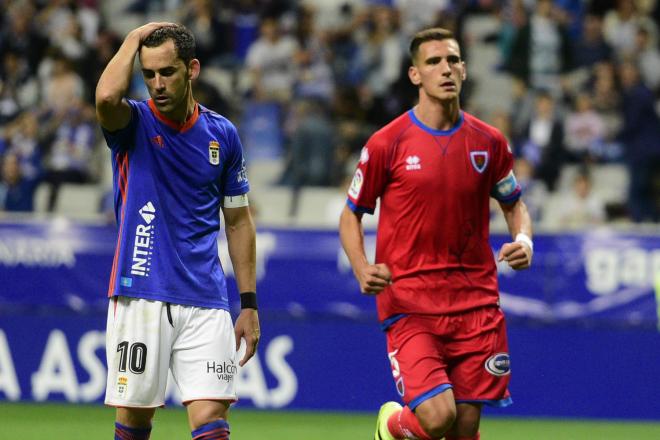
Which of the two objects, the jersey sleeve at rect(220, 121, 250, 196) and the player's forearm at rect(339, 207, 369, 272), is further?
the player's forearm at rect(339, 207, 369, 272)

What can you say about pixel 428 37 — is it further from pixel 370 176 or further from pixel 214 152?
pixel 214 152

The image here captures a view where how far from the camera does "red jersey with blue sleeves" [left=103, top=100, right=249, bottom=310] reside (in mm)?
6102

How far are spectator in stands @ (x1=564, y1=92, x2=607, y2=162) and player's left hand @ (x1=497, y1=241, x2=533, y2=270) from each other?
30.6ft

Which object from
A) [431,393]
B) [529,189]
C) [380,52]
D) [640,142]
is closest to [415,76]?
[431,393]

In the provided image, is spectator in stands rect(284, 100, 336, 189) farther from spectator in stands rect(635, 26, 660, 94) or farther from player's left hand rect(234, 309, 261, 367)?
player's left hand rect(234, 309, 261, 367)

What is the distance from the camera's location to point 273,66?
1664cm

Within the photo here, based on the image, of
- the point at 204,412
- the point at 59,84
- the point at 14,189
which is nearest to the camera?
the point at 204,412

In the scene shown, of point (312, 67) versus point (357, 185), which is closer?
point (357, 185)

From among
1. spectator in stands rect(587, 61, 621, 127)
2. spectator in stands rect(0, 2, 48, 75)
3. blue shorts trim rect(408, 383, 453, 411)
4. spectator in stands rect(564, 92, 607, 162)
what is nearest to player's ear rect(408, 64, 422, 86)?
blue shorts trim rect(408, 383, 453, 411)

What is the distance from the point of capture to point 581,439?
10.3m

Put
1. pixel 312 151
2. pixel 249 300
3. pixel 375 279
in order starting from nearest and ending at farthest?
pixel 249 300 < pixel 375 279 < pixel 312 151

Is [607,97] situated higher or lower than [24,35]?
lower

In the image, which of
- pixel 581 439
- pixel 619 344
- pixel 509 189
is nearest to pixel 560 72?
pixel 619 344

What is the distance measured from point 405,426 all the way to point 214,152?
6.47 ft
